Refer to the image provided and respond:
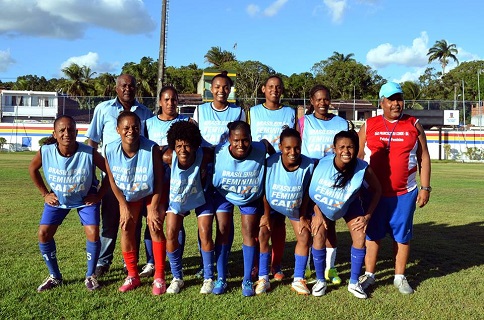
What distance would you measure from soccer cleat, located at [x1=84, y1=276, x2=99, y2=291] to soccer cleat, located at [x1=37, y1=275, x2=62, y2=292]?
29cm

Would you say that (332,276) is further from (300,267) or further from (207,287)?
(207,287)

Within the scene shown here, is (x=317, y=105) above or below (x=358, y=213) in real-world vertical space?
above

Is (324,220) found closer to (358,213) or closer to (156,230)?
(358,213)

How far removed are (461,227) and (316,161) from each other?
4.97 metres

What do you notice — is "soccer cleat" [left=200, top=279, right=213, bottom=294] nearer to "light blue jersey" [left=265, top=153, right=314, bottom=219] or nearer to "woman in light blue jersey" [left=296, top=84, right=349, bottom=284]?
"light blue jersey" [left=265, top=153, right=314, bottom=219]

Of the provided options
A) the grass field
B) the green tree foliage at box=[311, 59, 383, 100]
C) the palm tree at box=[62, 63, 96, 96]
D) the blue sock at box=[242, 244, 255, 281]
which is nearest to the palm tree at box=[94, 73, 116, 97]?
the palm tree at box=[62, 63, 96, 96]

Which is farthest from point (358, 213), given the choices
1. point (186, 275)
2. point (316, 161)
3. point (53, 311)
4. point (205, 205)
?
point (53, 311)

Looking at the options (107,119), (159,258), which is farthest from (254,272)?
(107,119)

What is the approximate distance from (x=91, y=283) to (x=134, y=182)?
3.54ft

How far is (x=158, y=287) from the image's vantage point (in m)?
4.70

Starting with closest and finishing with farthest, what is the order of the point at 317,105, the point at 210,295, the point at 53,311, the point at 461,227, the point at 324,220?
the point at 53,311 → the point at 210,295 → the point at 324,220 → the point at 317,105 → the point at 461,227

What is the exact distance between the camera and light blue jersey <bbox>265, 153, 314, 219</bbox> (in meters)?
4.75

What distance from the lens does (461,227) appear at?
866 centimetres

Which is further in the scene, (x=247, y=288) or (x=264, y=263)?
(x=264, y=263)
